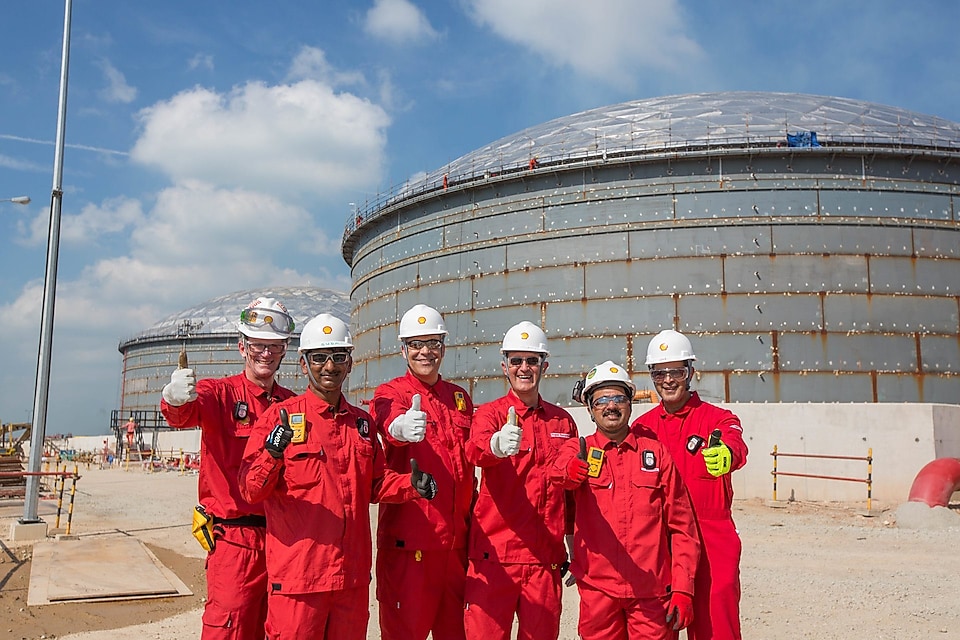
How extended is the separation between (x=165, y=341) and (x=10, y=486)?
104 ft

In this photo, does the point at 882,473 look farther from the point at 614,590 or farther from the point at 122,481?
the point at 122,481

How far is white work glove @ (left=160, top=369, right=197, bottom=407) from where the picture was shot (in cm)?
411

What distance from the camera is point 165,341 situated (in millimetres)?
48688

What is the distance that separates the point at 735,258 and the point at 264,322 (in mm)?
14151

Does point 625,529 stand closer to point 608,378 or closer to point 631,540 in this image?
point 631,540

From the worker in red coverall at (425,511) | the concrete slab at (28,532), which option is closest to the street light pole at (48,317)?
the concrete slab at (28,532)

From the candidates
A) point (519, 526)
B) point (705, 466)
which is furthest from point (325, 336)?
point (705, 466)

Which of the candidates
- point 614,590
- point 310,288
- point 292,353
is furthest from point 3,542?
point 310,288

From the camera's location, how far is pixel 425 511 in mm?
4195

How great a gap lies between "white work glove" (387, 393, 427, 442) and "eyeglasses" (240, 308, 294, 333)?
44.2 inches

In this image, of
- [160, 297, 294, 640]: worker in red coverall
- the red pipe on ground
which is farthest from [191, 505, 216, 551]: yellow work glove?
the red pipe on ground

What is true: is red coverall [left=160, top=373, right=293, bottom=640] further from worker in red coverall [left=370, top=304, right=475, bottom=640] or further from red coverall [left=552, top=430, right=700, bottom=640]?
red coverall [left=552, top=430, right=700, bottom=640]

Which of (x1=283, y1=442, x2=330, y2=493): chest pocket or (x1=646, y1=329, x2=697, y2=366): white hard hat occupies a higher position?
(x1=646, y1=329, x2=697, y2=366): white hard hat

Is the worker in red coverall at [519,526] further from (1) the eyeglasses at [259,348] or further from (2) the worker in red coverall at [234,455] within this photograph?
(1) the eyeglasses at [259,348]
